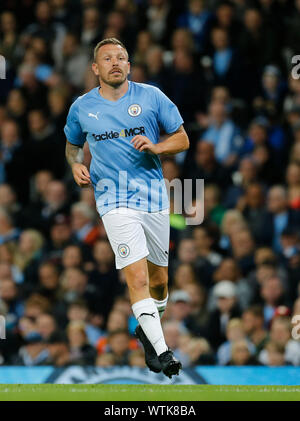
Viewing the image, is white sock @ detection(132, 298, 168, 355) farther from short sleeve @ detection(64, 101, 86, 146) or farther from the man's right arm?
short sleeve @ detection(64, 101, 86, 146)

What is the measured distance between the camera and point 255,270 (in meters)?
11.3

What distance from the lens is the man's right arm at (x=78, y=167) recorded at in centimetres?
766

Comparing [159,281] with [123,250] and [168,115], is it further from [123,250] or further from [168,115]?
[168,115]

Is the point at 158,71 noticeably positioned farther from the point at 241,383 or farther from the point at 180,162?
the point at 241,383

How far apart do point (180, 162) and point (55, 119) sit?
220 cm

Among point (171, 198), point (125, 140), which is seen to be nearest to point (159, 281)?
point (125, 140)

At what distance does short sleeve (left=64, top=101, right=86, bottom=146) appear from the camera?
26.4 ft

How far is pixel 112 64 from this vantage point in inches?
308

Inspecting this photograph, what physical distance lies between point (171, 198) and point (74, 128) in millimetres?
4253

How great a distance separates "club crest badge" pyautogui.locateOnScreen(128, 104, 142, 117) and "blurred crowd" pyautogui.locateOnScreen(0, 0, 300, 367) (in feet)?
11.0

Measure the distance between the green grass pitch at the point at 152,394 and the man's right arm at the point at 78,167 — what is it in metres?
1.63

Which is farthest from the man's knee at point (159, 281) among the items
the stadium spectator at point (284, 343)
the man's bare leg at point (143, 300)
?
the stadium spectator at point (284, 343)

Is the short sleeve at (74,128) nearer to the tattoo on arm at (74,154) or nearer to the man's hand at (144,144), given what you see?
the tattoo on arm at (74,154)

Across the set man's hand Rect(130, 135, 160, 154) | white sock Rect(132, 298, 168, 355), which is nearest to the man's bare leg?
white sock Rect(132, 298, 168, 355)
